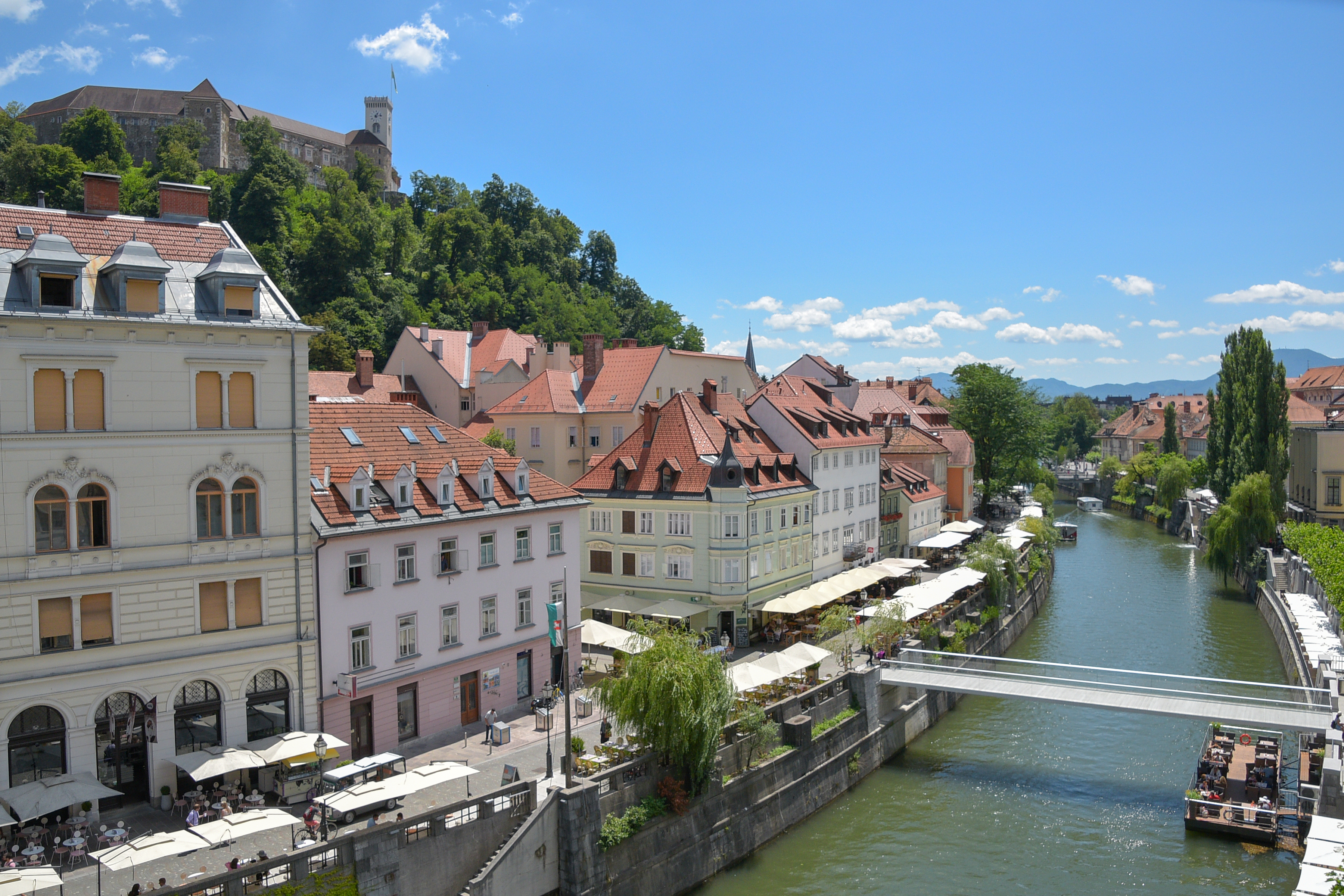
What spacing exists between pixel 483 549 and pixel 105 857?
1360cm

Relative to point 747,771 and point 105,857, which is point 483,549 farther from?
point 105,857

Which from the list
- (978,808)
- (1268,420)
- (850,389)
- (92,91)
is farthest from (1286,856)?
(92,91)

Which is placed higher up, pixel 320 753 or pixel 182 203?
pixel 182 203

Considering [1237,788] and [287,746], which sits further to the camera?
[1237,788]

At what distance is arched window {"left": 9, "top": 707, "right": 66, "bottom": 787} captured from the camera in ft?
67.8

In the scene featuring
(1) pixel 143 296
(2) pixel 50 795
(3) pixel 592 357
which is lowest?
(2) pixel 50 795

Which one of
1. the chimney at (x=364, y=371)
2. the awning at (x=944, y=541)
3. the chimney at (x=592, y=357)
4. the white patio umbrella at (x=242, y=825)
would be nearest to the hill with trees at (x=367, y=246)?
the chimney at (x=364, y=371)

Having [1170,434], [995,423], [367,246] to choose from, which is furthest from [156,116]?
[1170,434]

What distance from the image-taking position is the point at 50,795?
1950 cm

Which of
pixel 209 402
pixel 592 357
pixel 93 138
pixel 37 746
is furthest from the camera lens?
pixel 93 138

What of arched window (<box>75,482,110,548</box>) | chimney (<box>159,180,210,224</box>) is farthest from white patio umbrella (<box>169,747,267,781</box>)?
chimney (<box>159,180,210,224</box>)

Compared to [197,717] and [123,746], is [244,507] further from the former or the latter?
[123,746]

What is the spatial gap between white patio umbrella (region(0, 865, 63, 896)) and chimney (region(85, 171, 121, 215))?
599 inches

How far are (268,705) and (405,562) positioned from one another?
16.6 feet
